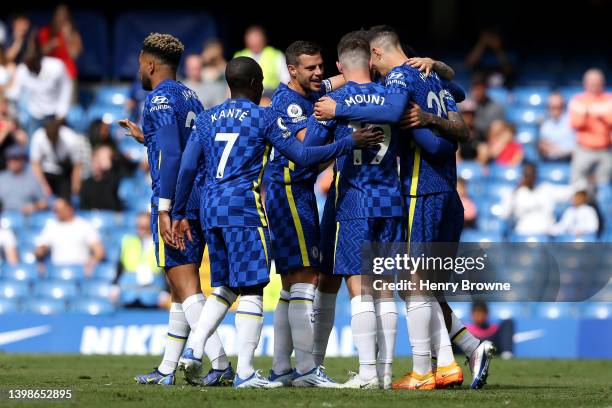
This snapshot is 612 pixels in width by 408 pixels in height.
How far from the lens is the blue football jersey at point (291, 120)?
914 cm

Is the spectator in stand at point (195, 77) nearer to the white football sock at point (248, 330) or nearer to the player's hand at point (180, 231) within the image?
the player's hand at point (180, 231)

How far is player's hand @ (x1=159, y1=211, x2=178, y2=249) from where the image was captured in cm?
903

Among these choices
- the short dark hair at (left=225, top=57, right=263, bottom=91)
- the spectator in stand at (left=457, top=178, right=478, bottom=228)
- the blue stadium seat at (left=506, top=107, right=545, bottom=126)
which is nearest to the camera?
the short dark hair at (left=225, top=57, right=263, bottom=91)

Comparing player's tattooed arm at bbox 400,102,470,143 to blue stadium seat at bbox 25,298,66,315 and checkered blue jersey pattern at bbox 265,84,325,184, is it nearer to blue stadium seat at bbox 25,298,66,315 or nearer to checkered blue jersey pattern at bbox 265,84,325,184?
checkered blue jersey pattern at bbox 265,84,325,184

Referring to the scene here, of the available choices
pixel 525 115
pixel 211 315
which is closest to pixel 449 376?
pixel 211 315

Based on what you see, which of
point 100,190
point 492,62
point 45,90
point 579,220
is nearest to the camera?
point 579,220

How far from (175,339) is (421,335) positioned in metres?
1.92

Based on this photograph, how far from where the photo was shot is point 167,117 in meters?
9.27

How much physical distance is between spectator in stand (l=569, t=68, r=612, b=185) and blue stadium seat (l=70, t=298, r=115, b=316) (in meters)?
6.96

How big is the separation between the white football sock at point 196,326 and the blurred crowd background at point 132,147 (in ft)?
22.0

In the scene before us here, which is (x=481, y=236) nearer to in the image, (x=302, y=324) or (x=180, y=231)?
(x=302, y=324)

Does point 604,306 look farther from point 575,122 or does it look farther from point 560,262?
point 575,122

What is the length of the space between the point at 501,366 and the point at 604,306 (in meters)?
4.37

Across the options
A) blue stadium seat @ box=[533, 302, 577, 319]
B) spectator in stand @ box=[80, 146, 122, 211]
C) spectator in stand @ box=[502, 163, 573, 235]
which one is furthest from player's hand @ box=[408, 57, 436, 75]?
spectator in stand @ box=[80, 146, 122, 211]
